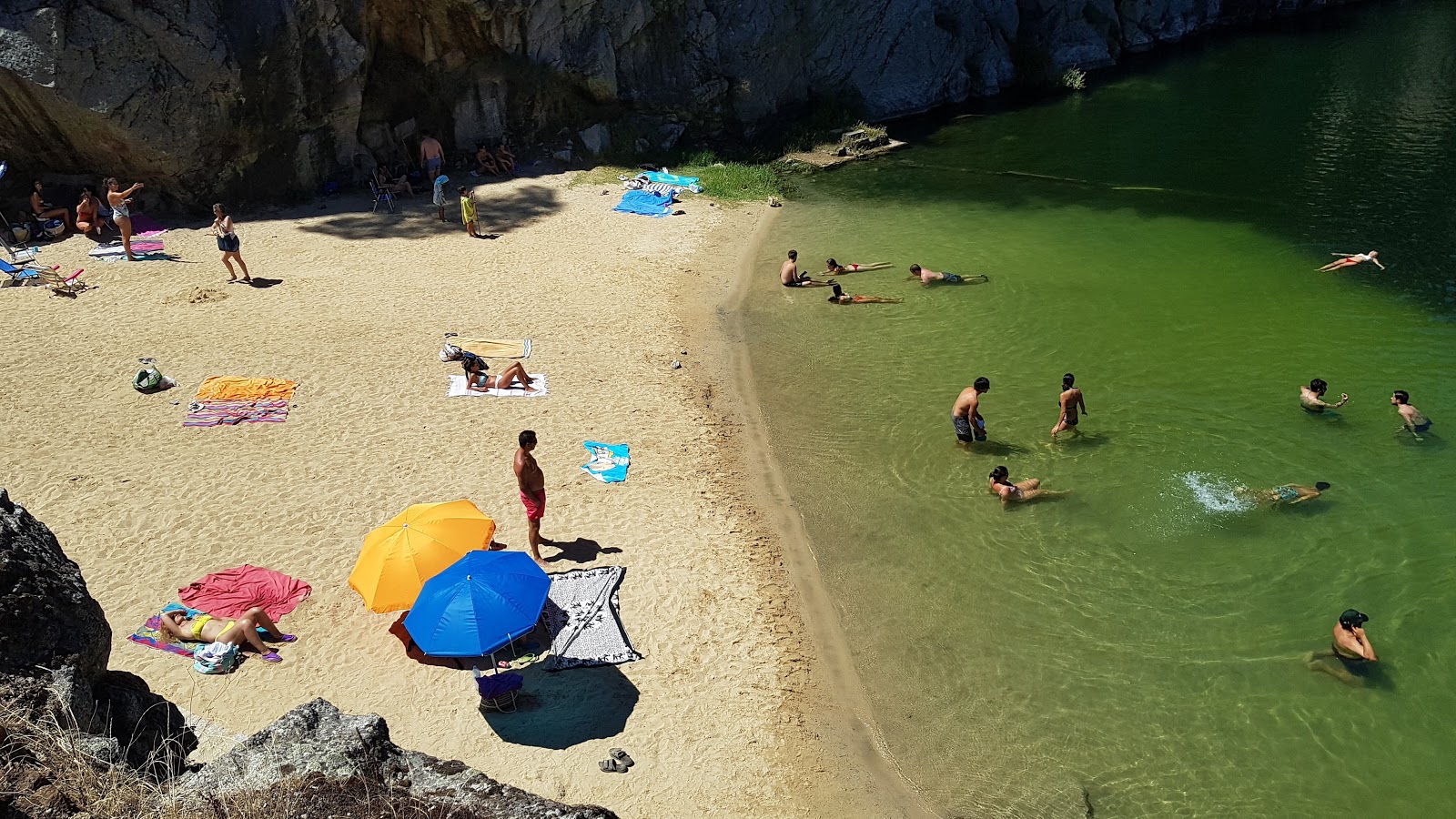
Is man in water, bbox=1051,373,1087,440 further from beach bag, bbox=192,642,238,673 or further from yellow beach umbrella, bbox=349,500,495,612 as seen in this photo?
beach bag, bbox=192,642,238,673

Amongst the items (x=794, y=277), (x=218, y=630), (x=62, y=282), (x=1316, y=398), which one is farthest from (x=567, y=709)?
(x=62, y=282)

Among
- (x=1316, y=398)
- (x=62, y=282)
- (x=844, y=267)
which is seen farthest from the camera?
(x=844, y=267)

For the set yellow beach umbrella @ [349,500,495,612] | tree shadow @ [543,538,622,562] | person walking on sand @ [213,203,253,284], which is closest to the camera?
yellow beach umbrella @ [349,500,495,612]

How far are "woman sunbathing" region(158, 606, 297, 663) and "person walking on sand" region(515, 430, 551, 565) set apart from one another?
297 centimetres

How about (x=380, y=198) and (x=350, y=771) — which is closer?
(x=350, y=771)

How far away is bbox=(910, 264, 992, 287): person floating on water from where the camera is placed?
65.7 ft

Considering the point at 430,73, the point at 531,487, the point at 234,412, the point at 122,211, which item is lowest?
the point at 234,412

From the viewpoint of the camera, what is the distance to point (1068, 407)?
46.6ft

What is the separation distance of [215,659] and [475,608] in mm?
2689

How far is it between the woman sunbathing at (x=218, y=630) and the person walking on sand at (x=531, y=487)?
297 centimetres

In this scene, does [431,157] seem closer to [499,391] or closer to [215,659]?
[499,391]

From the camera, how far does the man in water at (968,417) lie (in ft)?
46.2

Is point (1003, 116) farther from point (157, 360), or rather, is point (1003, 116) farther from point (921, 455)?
point (157, 360)

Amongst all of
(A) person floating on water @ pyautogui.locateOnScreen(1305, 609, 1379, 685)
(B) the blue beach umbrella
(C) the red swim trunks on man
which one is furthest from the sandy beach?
(A) person floating on water @ pyautogui.locateOnScreen(1305, 609, 1379, 685)
